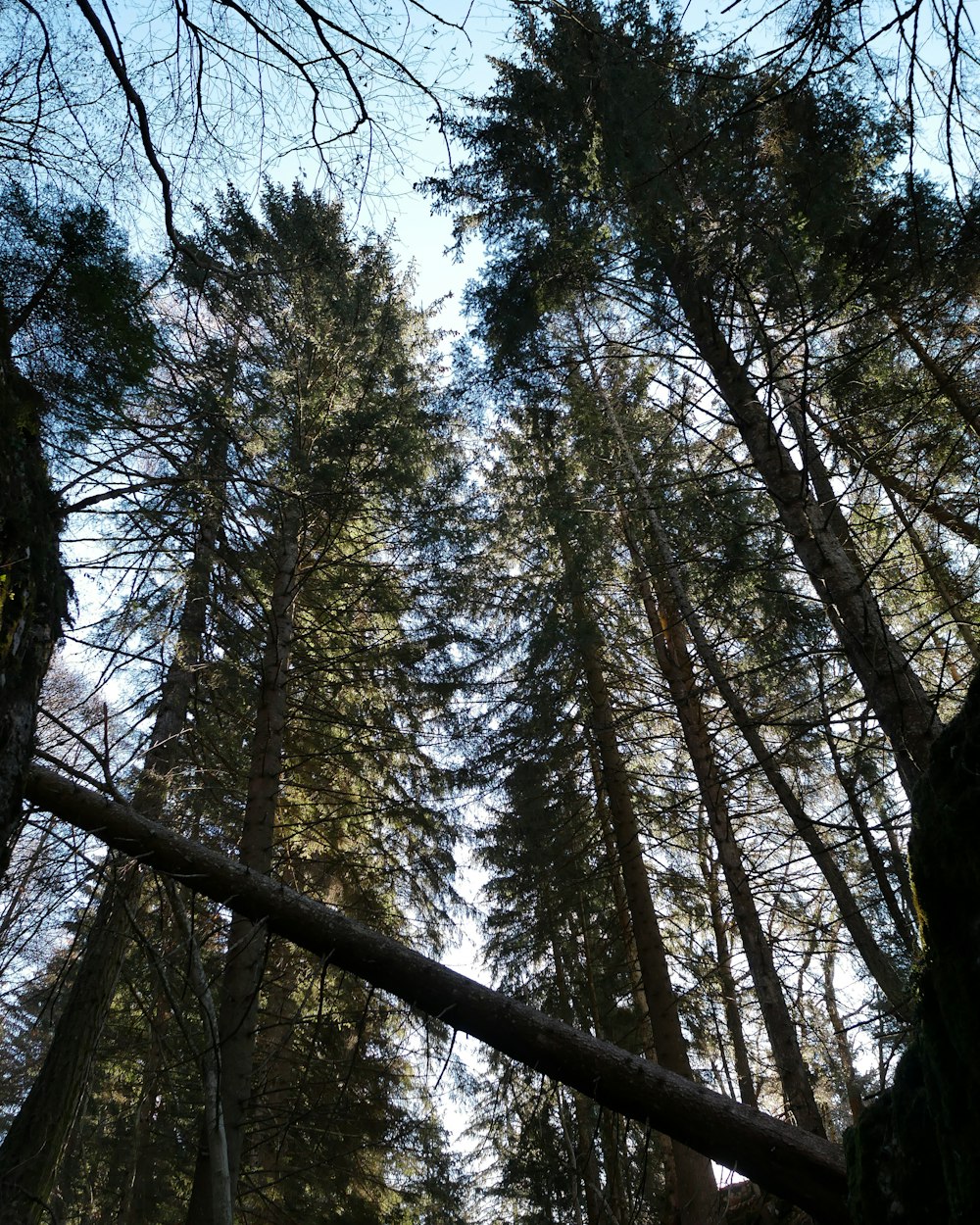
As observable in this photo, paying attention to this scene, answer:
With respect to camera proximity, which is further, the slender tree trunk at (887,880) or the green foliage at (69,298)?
the slender tree trunk at (887,880)

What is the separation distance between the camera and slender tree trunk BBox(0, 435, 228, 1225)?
3910mm

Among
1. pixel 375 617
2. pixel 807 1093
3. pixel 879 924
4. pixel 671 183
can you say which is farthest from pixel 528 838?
pixel 671 183

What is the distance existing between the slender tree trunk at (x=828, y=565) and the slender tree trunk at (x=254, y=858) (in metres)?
3.95

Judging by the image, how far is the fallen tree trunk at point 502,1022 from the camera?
2.94m

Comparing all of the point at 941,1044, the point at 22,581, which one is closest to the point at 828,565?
the point at 941,1044

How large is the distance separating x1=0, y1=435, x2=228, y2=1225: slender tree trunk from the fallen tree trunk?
26cm

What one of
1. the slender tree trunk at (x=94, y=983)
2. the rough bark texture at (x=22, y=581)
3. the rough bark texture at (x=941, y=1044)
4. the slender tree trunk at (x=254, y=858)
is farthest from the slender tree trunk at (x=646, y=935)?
the rough bark texture at (x=22, y=581)

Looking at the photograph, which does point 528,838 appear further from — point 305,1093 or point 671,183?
point 671,183

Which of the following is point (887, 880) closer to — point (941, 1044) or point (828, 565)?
point (828, 565)

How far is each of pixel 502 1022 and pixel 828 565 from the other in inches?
132

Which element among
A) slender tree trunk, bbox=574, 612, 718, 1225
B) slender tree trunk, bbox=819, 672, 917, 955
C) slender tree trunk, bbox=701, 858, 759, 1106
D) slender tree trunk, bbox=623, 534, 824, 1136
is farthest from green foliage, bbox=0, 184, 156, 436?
slender tree trunk, bbox=701, 858, 759, 1106

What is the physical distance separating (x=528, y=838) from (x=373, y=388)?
6.48 m

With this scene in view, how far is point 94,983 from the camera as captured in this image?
612 cm

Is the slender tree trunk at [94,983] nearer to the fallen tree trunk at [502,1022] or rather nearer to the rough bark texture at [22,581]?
the fallen tree trunk at [502,1022]
